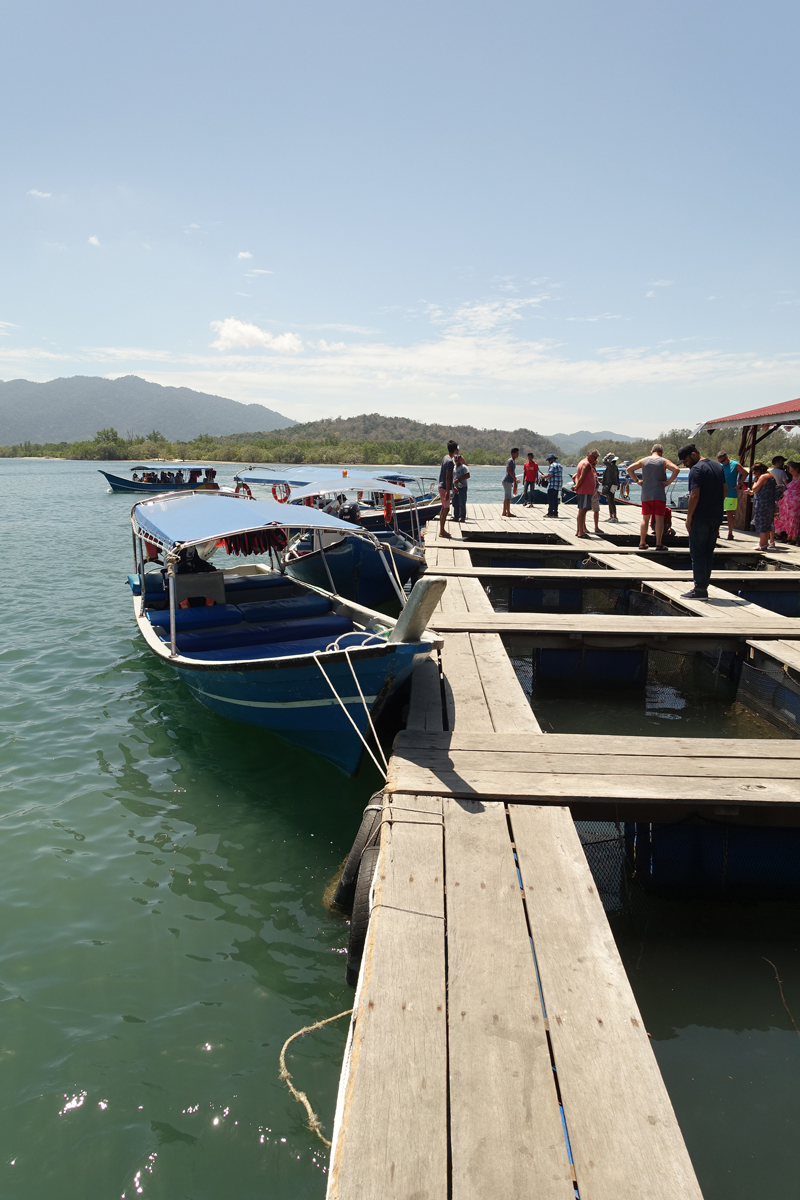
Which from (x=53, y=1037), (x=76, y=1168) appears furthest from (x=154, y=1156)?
(x=53, y=1037)

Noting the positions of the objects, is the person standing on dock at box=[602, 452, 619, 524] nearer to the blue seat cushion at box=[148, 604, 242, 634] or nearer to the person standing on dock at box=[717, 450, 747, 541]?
the person standing on dock at box=[717, 450, 747, 541]

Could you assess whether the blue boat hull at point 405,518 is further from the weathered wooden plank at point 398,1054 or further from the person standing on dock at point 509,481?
the weathered wooden plank at point 398,1054

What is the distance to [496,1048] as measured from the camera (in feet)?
8.08

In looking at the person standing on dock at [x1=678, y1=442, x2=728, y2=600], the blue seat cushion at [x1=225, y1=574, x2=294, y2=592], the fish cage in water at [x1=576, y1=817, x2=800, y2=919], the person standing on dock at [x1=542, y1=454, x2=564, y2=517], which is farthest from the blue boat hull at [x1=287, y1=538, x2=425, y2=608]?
the fish cage in water at [x1=576, y1=817, x2=800, y2=919]

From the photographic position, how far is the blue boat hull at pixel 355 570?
43.3ft

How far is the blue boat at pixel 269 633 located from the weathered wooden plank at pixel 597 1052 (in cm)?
202

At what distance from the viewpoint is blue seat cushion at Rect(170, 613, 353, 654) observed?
307 inches

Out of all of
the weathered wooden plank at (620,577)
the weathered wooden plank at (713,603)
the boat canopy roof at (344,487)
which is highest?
the boat canopy roof at (344,487)

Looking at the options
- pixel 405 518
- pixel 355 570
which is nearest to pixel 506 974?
pixel 355 570

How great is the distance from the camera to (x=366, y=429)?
531 ft

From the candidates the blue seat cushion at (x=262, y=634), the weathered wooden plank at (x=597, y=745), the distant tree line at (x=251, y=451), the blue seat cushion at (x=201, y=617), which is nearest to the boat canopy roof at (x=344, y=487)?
the blue seat cushion at (x=201, y=617)

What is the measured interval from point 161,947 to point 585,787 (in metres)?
2.94

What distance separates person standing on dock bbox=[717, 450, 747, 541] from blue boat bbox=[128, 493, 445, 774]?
8423mm

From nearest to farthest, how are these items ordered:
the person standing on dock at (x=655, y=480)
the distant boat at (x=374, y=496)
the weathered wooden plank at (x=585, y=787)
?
the weathered wooden plank at (x=585, y=787)
the person standing on dock at (x=655, y=480)
the distant boat at (x=374, y=496)
